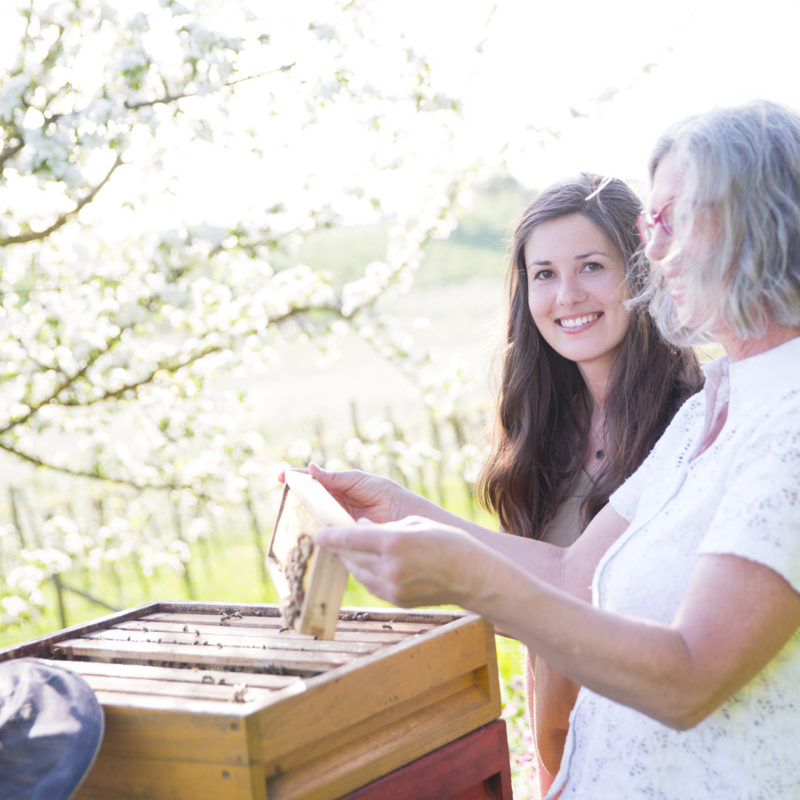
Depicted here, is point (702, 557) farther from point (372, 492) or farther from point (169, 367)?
point (169, 367)

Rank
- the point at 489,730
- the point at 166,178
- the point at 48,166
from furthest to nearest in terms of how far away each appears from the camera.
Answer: the point at 166,178 < the point at 48,166 < the point at 489,730

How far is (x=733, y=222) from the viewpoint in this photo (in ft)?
5.73

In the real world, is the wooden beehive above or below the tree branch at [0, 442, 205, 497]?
above

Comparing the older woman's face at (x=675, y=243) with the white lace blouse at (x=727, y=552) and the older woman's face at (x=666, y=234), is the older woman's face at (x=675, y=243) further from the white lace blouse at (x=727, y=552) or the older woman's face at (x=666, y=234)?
the white lace blouse at (x=727, y=552)

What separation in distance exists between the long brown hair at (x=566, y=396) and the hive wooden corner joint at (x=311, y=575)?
1.26m

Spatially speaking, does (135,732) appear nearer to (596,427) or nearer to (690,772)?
(690,772)

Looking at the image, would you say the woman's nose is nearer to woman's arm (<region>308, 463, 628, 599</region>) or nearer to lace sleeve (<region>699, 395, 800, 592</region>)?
lace sleeve (<region>699, 395, 800, 592</region>)

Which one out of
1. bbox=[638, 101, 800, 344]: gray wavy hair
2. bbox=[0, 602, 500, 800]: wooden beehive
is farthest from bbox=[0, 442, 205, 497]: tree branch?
bbox=[638, 101, 800, 344]: gray wavy hair

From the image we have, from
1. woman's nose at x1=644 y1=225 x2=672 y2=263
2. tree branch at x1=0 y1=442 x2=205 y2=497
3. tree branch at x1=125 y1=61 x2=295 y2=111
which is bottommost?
tree branch at x1=0 y1=442 x2=205 y2=497

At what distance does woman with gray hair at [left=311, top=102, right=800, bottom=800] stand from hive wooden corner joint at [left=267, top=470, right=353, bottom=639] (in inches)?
2.4

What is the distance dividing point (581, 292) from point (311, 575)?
1638 mm

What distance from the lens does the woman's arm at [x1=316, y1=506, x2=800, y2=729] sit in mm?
1509

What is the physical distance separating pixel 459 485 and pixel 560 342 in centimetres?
845

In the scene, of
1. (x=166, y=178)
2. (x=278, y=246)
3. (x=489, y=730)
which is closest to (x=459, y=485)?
(x=278, y=246)
